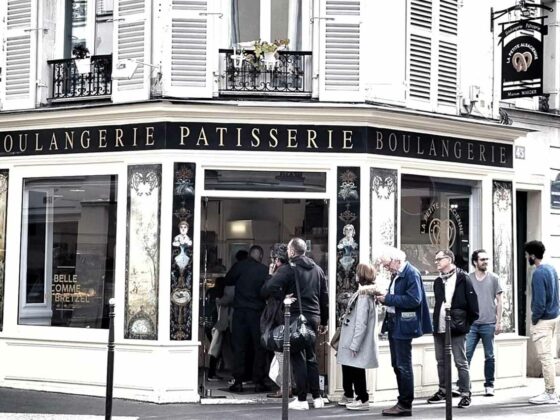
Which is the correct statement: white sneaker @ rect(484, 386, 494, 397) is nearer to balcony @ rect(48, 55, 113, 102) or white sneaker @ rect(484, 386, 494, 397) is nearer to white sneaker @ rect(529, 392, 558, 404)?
white sneaker @ rect(529, 392, 558, 404)

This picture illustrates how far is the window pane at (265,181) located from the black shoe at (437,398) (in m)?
3.17

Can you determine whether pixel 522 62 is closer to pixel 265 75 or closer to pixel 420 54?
pixel 420 54

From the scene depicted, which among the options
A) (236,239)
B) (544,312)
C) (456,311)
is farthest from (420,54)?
(544,312)

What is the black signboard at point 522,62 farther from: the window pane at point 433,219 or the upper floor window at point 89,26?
the upper floor window at point 89,26

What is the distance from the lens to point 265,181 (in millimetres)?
14016

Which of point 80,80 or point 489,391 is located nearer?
point 489,391

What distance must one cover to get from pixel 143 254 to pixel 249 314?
1781mm

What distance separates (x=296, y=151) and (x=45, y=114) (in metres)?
3.65

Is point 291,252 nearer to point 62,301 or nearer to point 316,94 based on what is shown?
point 316,94

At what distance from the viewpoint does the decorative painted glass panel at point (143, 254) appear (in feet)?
45.1

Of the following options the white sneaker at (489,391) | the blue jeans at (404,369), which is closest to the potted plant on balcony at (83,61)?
the blue jeans at (404,369)

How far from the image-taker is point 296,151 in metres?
13.9

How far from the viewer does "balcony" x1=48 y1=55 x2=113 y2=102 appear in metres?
14.7

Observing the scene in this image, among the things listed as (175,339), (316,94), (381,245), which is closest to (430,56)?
(316,94)
